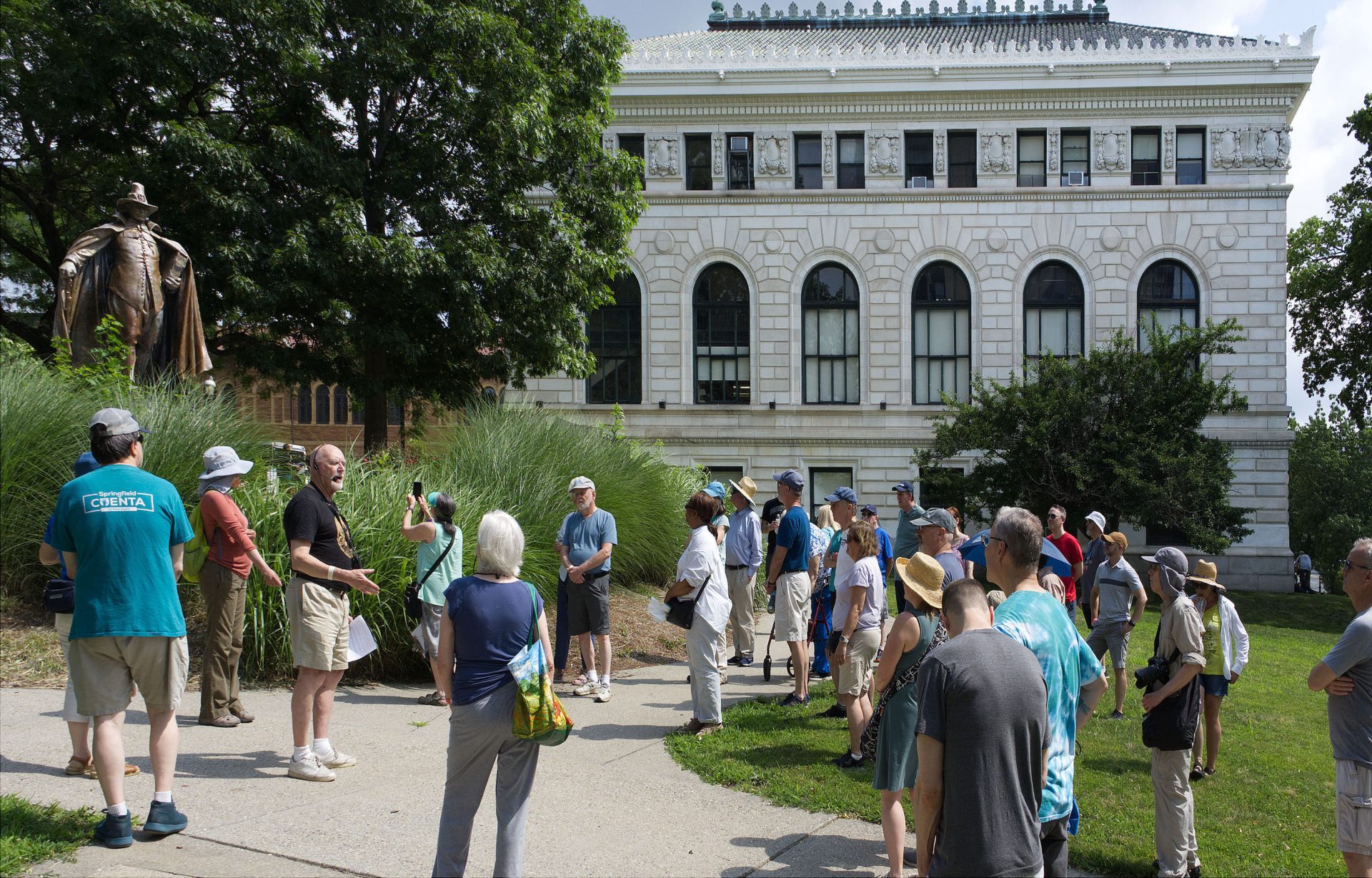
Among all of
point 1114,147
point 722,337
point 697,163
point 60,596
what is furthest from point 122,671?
point 1114,147

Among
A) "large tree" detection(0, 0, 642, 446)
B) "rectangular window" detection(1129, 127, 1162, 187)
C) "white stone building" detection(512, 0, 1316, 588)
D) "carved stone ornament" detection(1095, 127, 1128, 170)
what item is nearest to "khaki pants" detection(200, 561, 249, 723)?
"large tree" detection(0, 0, 642, 446)

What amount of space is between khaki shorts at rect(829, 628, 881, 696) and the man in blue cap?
187cm

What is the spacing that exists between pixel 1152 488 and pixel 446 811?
72.9ft

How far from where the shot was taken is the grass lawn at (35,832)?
4.48 m

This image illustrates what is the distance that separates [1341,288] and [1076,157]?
957 centimetres

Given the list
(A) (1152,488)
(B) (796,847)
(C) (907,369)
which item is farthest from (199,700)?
(C) (907,369)

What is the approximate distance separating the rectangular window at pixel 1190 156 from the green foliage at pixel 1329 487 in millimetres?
45021

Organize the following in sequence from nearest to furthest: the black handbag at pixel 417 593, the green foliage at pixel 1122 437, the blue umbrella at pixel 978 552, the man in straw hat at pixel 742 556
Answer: the black handbag at pixel 417 593
the blue umbrella at pixel 978 552
the man in straw hat at pixel 742 556
the green foliage at pixel 1122 437

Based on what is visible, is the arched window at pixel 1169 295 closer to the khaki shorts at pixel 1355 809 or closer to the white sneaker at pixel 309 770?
the khaki shorts at pixel 1355 809

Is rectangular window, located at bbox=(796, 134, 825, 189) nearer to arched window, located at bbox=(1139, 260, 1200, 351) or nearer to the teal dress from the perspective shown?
arched window, located at bbox=(1139, 260, 1200, 351)

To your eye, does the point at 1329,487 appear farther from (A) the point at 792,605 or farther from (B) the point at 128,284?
(B) the point at 128,284

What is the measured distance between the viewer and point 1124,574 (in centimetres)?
966

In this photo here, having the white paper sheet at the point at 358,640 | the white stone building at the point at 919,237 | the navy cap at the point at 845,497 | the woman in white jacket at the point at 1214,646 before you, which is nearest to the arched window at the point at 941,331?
the white stone building at the point at 919,237

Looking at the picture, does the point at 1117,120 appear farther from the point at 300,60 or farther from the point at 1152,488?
the point at 300,60
